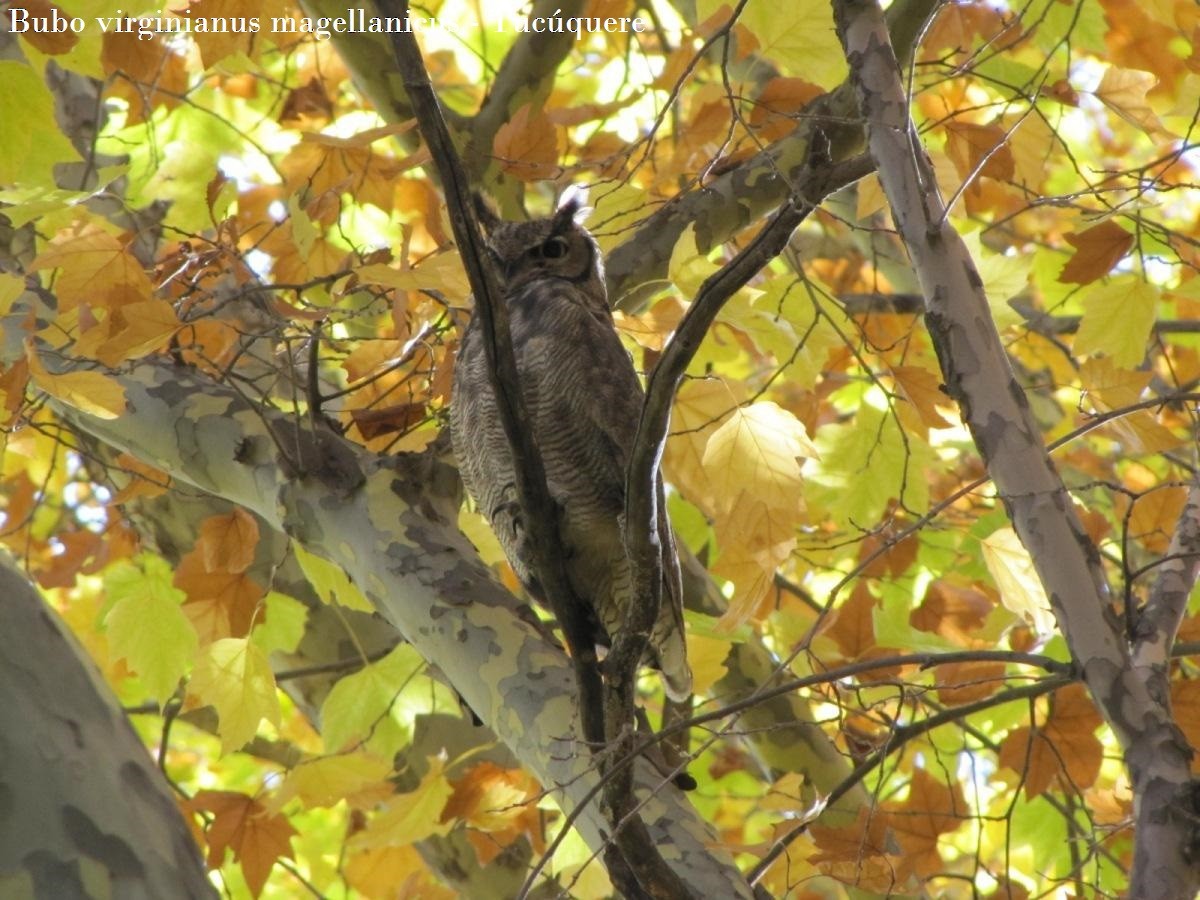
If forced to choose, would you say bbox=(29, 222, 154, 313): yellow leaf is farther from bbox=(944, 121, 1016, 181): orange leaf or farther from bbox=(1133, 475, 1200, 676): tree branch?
bbox=(1133, 475, 1200, 676): tree branch

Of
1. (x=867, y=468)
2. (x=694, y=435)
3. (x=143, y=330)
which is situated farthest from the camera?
(x=867, y=468)

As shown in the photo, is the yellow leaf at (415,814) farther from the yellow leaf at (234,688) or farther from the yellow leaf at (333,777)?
the yellow leaf at (234,688)

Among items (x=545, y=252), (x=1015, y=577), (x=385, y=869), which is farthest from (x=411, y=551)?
(x=385, y=869)

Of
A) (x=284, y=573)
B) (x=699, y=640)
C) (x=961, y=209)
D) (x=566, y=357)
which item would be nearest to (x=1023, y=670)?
(x=699, y=640)

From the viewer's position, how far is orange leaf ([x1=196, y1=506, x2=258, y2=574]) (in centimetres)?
265

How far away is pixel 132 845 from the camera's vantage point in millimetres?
1291

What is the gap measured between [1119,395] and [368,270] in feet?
3.99

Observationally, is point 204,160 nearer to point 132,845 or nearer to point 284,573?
point 284,573

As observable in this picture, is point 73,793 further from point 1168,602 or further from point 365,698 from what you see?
point 365,698

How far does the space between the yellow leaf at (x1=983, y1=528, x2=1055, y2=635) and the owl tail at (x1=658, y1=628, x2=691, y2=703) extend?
64cm

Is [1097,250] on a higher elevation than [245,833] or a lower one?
higher

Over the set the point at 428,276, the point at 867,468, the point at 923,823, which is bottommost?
the point at 923,823

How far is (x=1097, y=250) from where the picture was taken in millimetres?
2326

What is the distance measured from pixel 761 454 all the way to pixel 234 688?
3.51 ft
